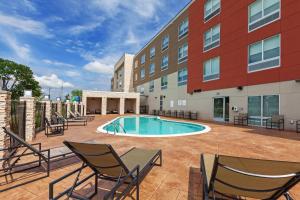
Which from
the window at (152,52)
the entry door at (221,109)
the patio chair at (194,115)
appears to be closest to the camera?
Answer: the entry door at (221,109)

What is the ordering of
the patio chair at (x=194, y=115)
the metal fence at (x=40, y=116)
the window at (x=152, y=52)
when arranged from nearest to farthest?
the metal fence at (x=40, y=116), the patio chair at (x=194, y=115), the window at (x=152, y=52)

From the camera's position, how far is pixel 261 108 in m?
12.7

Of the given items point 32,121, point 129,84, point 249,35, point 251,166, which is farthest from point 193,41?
point 129,84

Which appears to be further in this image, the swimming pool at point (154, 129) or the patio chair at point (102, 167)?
the swimming pool at point (154, 129)

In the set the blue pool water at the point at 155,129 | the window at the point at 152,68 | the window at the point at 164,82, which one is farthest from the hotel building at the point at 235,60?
the window at the point at 152,68

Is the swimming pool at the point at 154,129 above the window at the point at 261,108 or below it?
below

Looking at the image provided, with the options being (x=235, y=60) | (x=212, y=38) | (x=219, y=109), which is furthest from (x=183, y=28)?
(x=219, y=109)

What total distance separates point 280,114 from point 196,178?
11.1m

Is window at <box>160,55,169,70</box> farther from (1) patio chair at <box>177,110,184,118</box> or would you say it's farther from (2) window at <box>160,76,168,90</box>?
(1) patio chair at <box>177,110,184,118</box>

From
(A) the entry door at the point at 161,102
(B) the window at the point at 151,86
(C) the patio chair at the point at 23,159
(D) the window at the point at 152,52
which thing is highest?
(D) the window at the point at 152,52

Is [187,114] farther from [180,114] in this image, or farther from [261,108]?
[261,108]

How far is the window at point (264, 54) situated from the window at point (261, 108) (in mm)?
2321

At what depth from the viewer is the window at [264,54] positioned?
38.7 ft

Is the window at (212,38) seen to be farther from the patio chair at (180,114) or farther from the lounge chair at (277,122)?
the lounge chair at (277,122)
